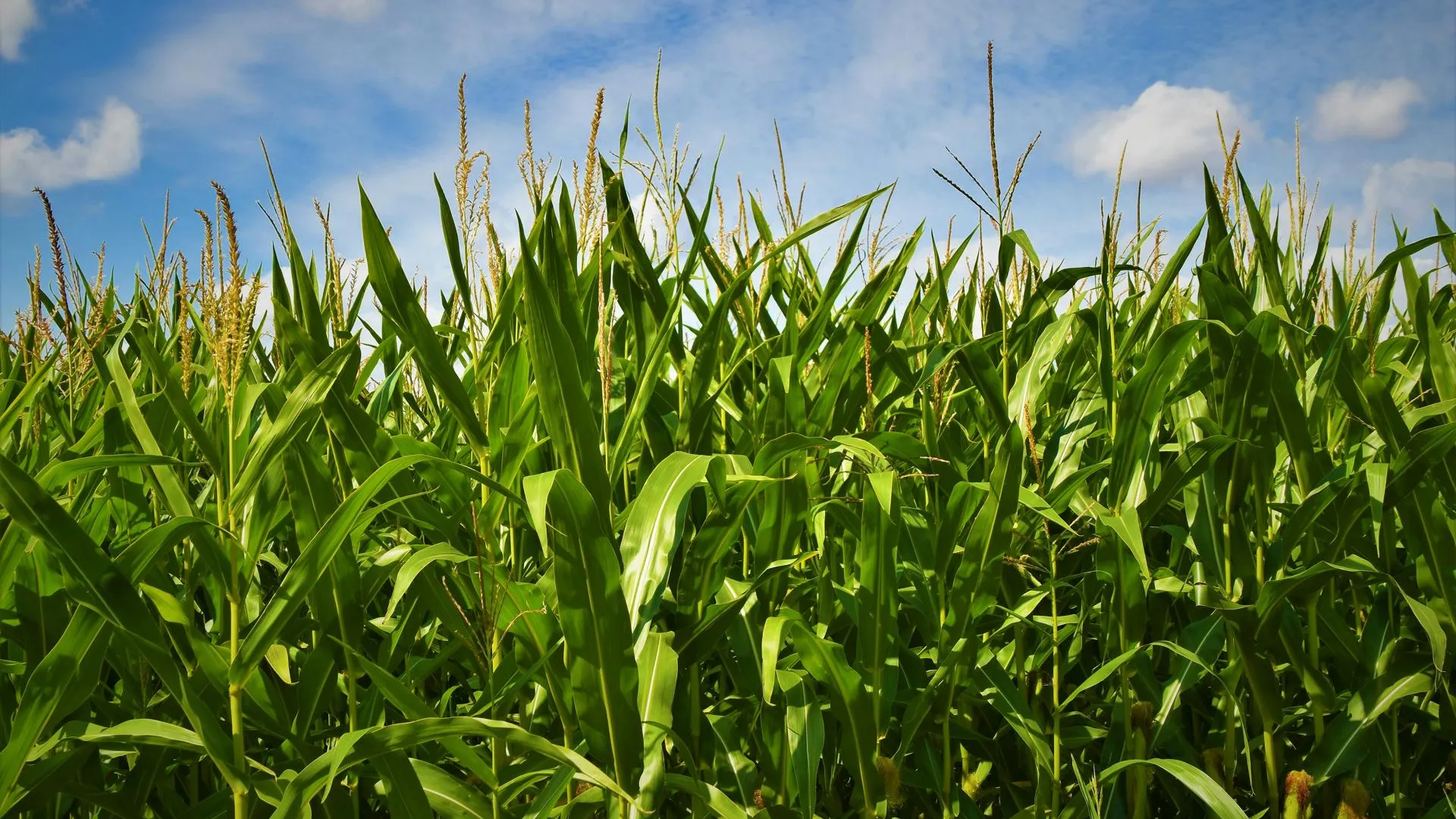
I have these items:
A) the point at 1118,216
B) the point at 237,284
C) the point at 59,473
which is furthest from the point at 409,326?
the point at 1118,216

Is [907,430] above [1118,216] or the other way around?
the other way around

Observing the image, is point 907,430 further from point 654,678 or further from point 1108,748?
point 654,678

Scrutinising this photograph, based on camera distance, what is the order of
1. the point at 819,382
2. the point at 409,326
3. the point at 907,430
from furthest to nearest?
1. the point at 907,430
2. the point at 819,382
3. the point at 409,326

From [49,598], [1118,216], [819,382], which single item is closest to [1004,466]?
[819,382]

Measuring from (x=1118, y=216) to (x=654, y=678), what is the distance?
1112 mm

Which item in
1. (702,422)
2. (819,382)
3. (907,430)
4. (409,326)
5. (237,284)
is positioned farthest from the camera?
(907,430)

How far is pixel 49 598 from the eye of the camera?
119cm

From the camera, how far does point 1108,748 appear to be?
1.37 metres

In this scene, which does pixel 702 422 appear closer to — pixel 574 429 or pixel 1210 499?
pixel 574 429

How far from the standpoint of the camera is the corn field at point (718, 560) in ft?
3.24

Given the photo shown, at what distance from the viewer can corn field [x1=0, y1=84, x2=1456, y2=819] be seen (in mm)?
987

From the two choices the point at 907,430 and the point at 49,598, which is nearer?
the point at 49,598

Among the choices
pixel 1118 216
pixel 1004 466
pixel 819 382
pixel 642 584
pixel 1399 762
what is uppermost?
pixel 1118 216

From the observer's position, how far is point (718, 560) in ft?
3.79
